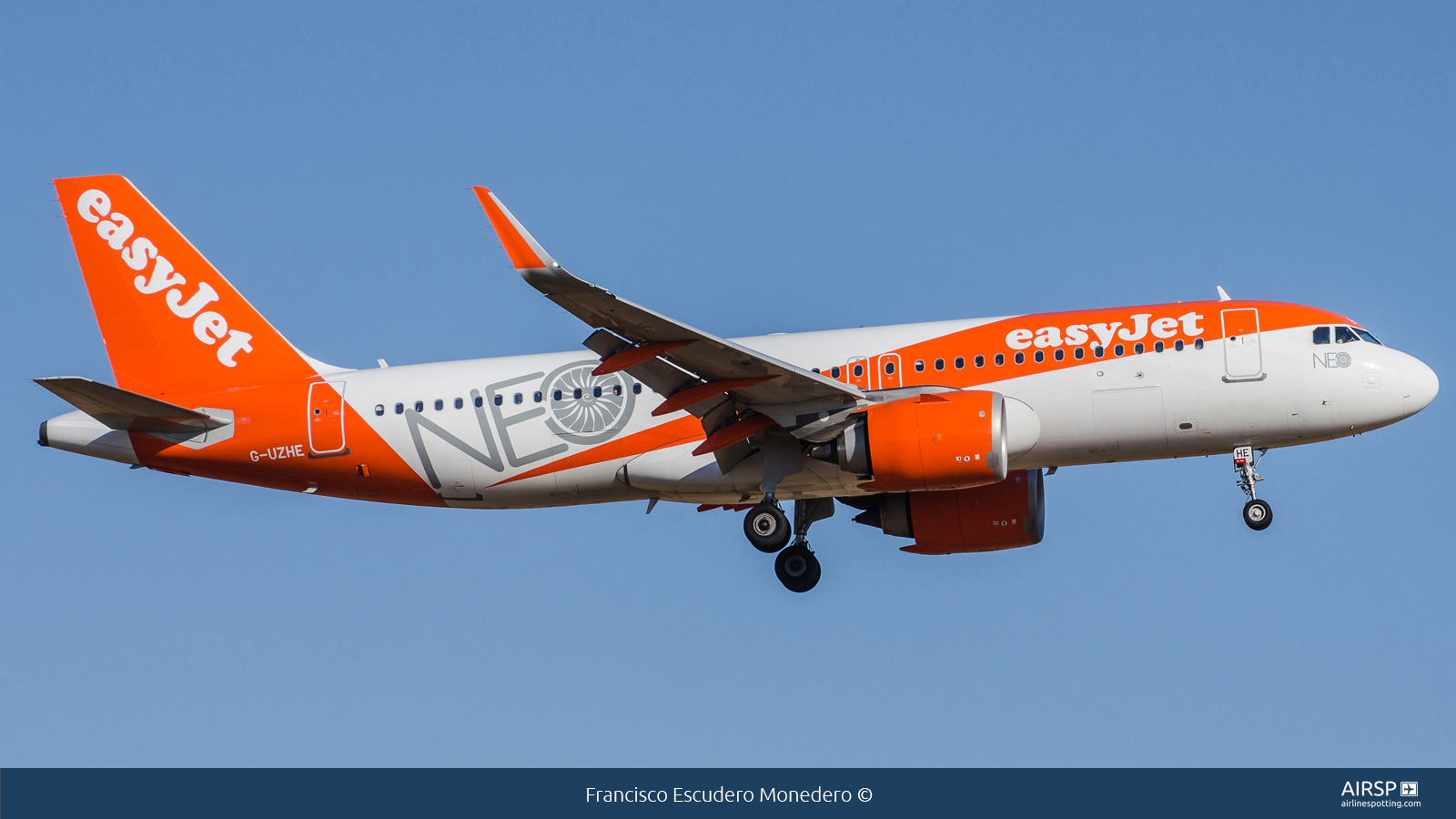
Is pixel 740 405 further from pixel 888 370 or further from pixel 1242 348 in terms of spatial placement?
pixel 1242 348

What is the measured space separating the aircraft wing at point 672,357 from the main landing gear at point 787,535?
259 centimetres

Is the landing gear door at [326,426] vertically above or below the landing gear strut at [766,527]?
above

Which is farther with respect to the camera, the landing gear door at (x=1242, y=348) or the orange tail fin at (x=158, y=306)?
the orange tail fin at (x=158, y=306)

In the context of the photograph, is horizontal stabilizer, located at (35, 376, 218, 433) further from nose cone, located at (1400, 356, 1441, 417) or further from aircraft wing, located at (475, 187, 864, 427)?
nose cone, located at (1400, 356, 1441, 417)

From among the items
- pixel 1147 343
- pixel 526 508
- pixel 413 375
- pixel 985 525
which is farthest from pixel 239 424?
pixel 1147 343

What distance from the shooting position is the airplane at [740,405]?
27.5 metres

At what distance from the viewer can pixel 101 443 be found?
30.6m

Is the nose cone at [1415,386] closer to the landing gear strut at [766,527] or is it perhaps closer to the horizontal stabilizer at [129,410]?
the landing gear strut at [766,527]

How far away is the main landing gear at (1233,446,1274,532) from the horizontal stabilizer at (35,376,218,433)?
64.6 ft

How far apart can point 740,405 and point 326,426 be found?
28.2 ft

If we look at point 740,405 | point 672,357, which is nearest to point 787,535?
point 740,405

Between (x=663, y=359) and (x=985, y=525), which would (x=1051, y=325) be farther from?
(x=663, y=359)

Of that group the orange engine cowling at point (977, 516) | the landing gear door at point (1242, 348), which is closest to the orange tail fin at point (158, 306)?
the orange engine cowling at point (977, 516)

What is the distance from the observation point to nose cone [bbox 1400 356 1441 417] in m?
27.9
